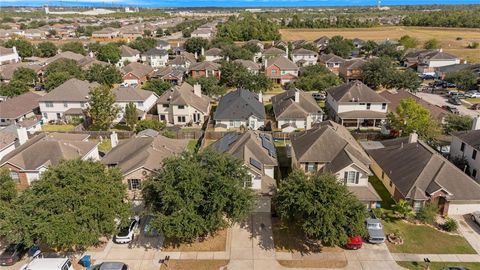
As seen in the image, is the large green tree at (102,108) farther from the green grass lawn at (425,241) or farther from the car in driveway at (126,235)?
the green grass lawn at (425,241)

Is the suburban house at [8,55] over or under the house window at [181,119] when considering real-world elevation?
over

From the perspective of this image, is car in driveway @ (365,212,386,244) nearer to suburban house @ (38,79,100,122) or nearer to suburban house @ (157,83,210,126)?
suburban house @ (157,83,210,126)

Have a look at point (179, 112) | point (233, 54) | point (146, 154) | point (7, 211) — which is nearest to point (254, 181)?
point (146, 154)

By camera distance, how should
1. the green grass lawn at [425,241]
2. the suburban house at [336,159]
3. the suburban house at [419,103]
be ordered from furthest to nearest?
the suburban house at [419,103]
the suburban house at [336,159]
the green grass lawn at [425,241]

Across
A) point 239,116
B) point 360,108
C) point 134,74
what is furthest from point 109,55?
point 360,108

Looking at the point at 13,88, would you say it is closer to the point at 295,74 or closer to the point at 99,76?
the point at 99,76

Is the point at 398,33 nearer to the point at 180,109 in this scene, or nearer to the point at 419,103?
the point at 419,103

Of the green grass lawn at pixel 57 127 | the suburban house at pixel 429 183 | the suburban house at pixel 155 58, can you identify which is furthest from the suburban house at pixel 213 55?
the suburban house at pixel 429 183

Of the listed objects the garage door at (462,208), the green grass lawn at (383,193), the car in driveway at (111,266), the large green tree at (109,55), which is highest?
the large green tree at (109,55)
